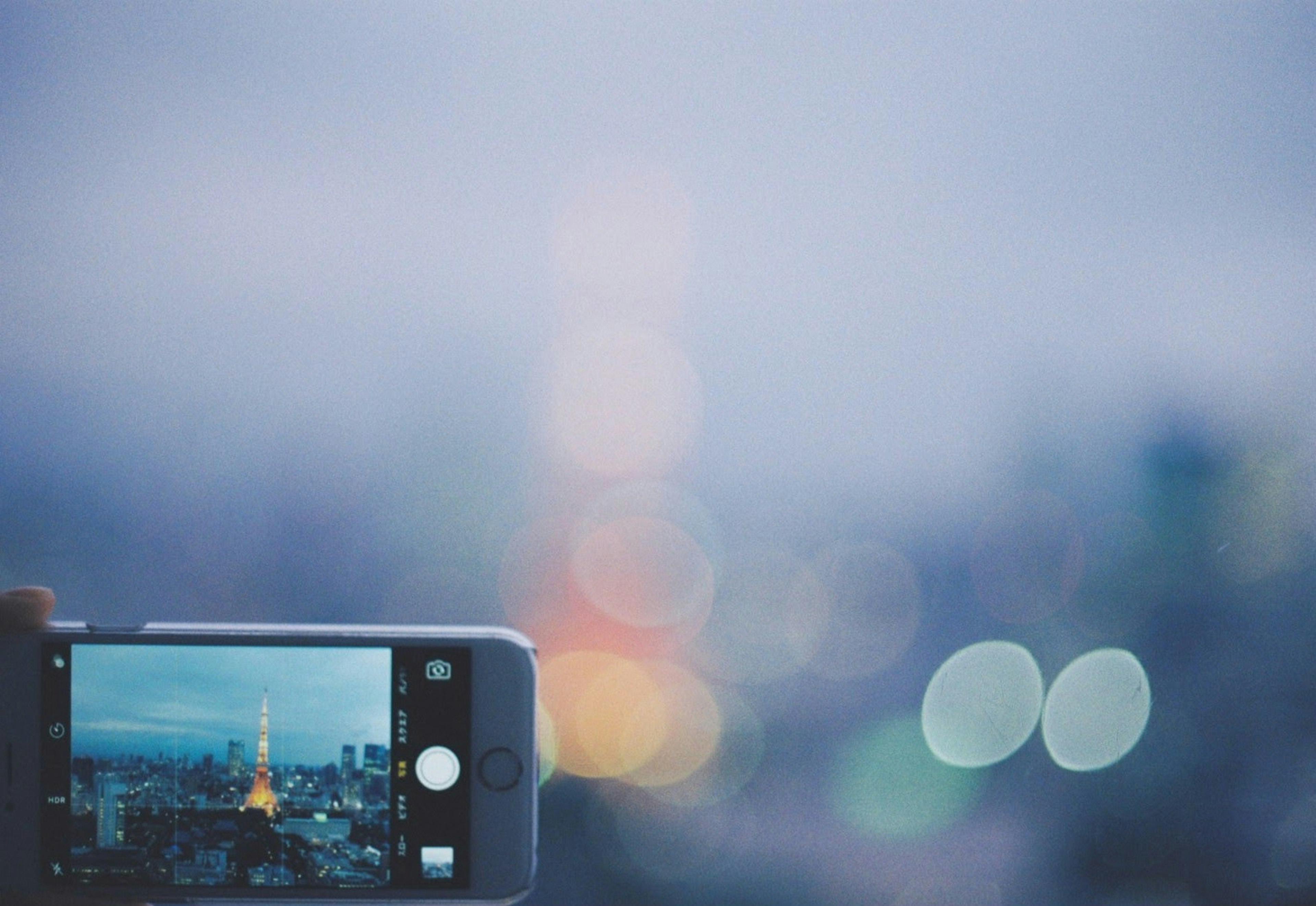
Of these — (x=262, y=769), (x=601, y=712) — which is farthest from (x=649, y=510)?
(x=262, y=769)

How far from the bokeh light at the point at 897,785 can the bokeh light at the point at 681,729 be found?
145mm

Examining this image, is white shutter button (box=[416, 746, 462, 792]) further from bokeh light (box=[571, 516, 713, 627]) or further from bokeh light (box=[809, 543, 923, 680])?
bokeh light (box=[809, 543, 923, 680])

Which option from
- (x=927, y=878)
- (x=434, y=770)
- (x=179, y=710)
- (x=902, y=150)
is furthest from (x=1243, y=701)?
(x=179, y=710)

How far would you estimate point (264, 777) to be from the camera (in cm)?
73

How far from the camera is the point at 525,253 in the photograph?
0.90m

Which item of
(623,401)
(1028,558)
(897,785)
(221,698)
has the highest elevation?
(623,401)

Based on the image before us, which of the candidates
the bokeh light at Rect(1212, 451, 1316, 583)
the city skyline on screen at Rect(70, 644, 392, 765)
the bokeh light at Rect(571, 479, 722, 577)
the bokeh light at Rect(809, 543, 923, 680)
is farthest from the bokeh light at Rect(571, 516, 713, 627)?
the bokeh light at Rect(1212, 451, 1316, 583)

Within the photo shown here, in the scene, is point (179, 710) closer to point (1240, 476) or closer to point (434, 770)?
point (434, 770)

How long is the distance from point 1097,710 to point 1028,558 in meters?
0.19

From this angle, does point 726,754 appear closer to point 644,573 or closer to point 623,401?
point 644,573

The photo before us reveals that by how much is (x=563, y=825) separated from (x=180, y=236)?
2.50 ft

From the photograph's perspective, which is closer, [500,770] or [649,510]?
[500,770]

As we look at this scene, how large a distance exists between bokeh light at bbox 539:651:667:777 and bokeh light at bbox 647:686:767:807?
0.16 ft

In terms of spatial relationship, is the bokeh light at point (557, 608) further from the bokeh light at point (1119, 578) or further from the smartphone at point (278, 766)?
the bokeh light at point (1119, 578)
